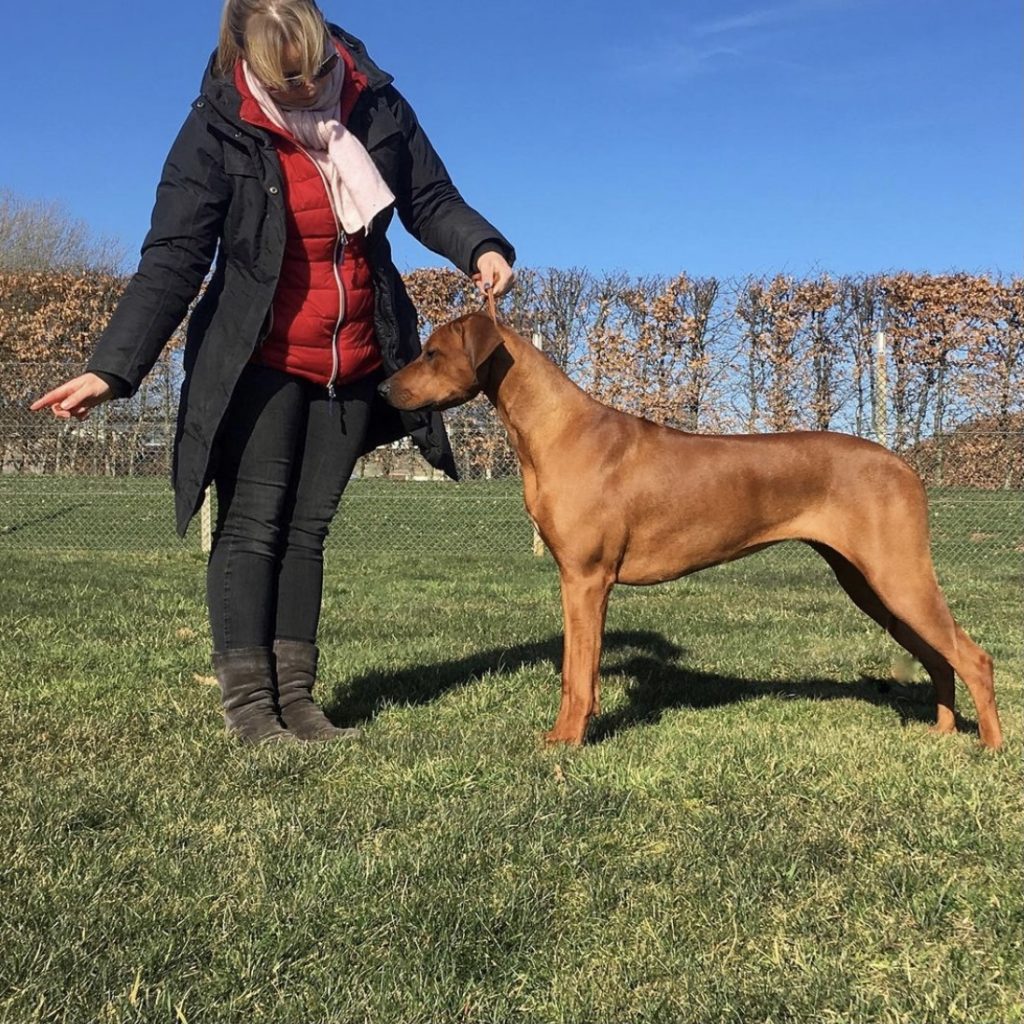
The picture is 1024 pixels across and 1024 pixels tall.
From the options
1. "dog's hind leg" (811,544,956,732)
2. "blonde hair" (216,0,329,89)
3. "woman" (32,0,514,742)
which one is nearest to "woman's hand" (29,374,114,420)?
"woman" (32,0,514,742)

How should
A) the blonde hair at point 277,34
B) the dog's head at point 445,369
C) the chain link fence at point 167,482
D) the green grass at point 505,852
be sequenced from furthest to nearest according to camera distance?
the chain link fence at point 167,482
the dog's head at point 445,369
the blonde hair at point 277,34
the green grass at point 505,852

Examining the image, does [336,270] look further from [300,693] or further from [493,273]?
[300,693]

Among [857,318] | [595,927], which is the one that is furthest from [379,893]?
[857,318]

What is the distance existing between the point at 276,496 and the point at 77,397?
0.85 m

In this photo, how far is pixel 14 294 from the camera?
61.7ft

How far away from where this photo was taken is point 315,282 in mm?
3660

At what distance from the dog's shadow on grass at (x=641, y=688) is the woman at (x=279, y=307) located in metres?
0.71

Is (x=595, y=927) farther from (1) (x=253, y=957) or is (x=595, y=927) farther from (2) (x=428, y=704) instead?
(2) (x=428, y=704)

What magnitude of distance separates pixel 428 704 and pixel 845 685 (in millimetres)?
2176

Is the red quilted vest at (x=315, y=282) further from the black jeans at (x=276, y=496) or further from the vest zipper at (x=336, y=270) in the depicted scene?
the black jeans at (x=276, y=496)

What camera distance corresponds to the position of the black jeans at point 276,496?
3691 mm

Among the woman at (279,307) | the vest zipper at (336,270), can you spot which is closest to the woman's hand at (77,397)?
the woman at (279,307)

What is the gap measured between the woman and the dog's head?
5.9 inches

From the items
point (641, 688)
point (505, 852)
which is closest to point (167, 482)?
point (641, 688)
